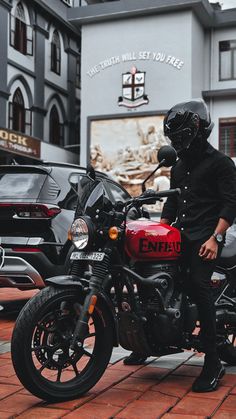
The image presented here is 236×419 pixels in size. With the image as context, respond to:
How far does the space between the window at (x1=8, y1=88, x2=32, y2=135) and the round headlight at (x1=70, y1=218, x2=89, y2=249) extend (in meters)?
22.9

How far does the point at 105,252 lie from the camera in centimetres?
376

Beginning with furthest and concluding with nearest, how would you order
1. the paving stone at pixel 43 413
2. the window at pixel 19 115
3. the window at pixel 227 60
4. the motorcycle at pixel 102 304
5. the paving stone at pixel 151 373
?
the window at pixel 19 115, the window at pixel 227 60, the paving stone at pixel 151 373, the motorcycle at pixel 102 304, the paving stone at pixel 43 413

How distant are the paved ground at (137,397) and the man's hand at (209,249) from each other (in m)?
0.85

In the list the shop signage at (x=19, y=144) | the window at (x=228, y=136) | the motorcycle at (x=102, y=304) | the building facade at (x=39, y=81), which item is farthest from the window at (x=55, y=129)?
the motorcycle at (x=102, y=304)

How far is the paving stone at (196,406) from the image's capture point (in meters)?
3.52

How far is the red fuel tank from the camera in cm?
389

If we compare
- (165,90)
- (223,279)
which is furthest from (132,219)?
(165,90)

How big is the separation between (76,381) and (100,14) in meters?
23.3

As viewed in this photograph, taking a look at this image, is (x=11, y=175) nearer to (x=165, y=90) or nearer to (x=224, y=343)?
(x=224, y=343)

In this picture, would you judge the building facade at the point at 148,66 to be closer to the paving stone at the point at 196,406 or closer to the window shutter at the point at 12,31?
the window shutter at the point at 12,31

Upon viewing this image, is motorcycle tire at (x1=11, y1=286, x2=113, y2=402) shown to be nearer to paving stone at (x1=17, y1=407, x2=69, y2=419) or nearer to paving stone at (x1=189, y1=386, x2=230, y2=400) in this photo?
paving stone at (x1=17, y1=407, x2=69, y2=419)

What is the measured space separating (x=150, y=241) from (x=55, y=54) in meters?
27.5

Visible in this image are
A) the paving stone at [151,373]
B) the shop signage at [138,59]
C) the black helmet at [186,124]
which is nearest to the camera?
the black helmet at [186,124]

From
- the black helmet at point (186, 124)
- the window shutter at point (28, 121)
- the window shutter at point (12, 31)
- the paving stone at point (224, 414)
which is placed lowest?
the paving stone at point (224, 414)
